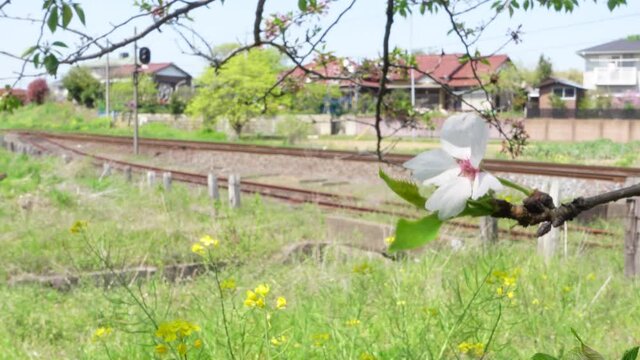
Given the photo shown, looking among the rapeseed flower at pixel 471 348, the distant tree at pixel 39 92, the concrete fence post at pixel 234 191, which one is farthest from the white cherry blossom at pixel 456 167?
the distant tree at pixel 39 92

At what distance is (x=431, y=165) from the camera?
0.82 meters

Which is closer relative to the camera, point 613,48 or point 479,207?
point 479,207

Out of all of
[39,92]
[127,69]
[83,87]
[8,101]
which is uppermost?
[127,69]

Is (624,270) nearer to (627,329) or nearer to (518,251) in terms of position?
(518,251)

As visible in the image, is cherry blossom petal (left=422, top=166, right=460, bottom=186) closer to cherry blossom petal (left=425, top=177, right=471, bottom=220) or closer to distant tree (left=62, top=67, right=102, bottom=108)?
cherry blossom petal (left=425, top=177, right=471, bottom=220)

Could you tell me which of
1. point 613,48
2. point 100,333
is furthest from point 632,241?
point 613,48

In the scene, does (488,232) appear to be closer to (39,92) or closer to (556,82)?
(556,82)

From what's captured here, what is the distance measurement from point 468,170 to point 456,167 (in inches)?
0.6

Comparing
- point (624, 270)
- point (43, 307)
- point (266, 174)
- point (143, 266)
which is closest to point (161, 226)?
point (143, 266)

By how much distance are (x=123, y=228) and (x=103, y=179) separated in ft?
26.4

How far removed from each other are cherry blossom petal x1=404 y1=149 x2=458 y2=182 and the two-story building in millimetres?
58566

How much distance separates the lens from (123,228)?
351 inches

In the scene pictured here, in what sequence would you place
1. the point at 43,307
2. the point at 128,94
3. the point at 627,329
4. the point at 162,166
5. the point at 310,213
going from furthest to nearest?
the point at 128,94
the point at 162,166
the point at 310,213
the point at 43,307
the point at 627,329

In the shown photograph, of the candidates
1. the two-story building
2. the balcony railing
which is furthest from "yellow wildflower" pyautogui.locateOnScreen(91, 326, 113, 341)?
the balcony railing
